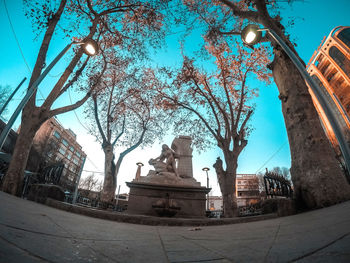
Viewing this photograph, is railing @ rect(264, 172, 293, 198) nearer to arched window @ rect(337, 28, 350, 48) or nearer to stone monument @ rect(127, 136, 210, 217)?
stone monument @ rect(127, 136, 210, 217)

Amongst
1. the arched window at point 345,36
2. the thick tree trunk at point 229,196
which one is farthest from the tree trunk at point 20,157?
the arched window at point 345,36

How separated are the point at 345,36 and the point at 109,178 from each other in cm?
3162

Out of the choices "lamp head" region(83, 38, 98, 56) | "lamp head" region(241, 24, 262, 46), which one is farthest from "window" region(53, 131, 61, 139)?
"lamp head" region(241, 24, 262, 46)

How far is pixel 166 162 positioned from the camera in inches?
351

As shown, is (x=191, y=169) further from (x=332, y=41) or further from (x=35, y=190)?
(x=332, y=41)

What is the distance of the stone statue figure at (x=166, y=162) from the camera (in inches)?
344

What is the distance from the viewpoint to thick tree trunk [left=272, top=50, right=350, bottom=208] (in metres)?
3.58

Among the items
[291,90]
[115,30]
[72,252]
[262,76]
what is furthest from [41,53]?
[262,76]

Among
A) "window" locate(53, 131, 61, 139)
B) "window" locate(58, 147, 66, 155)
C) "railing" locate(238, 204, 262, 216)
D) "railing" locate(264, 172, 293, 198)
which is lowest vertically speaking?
"railing" locate(238, 204, 262, 216)

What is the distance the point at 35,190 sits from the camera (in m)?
5.24

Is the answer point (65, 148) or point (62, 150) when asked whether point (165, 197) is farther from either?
point (65, 148)

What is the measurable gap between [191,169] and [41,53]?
8686 millimetres

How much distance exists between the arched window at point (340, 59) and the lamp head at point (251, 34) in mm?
25725

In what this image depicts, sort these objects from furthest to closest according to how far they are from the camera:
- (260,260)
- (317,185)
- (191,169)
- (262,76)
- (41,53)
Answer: (262,76) → (191,169) → (41,53) → (317,185) → (260,260)
